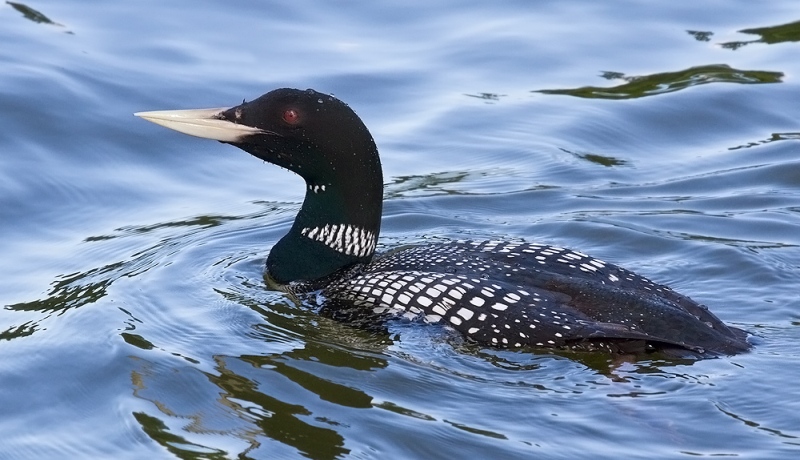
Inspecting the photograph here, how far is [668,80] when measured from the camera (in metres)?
9.83

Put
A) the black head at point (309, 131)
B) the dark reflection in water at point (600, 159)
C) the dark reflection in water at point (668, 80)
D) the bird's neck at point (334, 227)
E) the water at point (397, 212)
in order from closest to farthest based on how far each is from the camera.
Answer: the water at point (397, 212), the black head at point (309, 131), the bird's neck at point (334, 227), the dark reflection in water at point (600, 159), the dark reflection in water at point (668, 80)

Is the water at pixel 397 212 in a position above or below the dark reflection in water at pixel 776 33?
below

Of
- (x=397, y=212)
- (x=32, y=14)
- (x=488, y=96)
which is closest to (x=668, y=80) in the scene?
(x=488, y=96)

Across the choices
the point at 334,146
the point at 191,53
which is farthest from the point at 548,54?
the point at 334,146

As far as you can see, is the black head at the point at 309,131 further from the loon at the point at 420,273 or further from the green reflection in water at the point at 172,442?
the green reflection in water at the point at 172,442

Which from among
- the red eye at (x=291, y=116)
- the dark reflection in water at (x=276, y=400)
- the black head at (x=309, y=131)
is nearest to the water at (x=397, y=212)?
the dark reflection in water at (x=276, y=400)

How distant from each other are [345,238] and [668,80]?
4.47m

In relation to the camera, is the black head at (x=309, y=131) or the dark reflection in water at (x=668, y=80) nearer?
the black head at (x=309, y=131)

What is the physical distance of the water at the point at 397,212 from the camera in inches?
194

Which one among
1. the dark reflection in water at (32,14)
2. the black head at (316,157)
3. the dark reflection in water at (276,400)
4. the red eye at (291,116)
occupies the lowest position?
the dark reflection in water at (276,400)

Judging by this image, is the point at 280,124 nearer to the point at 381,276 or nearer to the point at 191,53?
the point at 381,276

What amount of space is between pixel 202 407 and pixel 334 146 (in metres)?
1.52

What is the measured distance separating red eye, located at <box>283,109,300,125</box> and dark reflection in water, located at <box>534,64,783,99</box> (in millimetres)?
3906

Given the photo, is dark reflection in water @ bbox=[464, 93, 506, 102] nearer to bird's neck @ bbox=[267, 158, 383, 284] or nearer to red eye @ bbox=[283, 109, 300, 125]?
bird's neck @ bbox=[267, 158, 383, 284]
